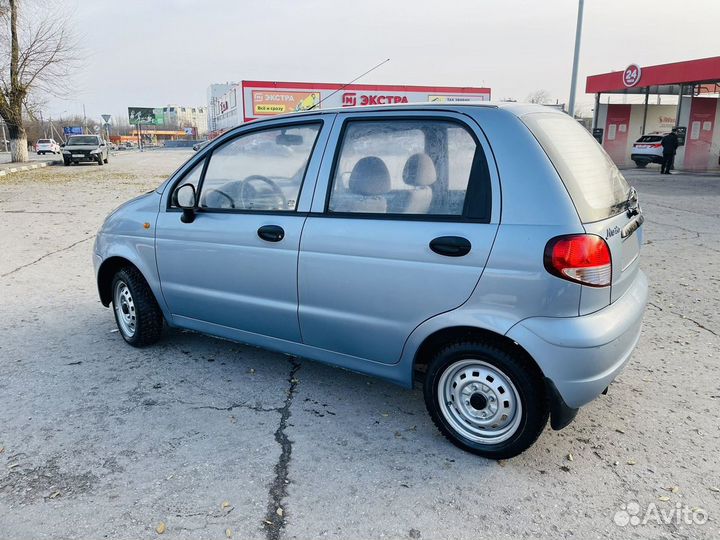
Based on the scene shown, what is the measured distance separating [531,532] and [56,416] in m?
2.76

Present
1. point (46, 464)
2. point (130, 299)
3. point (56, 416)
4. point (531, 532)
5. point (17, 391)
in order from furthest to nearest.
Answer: point (130, 299), point (17, 391), point (56, 416), point (46, 464), point (531, 532)

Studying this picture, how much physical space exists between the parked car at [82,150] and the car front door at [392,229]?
3179 centimetres

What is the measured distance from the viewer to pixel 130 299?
14.4 feet

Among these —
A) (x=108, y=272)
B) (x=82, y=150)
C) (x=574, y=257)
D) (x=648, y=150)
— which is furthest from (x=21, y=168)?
(x=648, y=150)

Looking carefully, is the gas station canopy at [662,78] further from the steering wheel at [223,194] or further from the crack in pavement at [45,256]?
the steering wheel at [223,194]

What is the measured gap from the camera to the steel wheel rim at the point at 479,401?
284cm

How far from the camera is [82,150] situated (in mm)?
30844

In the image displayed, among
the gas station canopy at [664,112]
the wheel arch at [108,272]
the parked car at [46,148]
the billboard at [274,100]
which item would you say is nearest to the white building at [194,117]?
the parked car at [46,148]

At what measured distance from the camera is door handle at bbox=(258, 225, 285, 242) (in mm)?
3367

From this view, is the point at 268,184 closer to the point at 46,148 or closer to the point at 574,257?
the point at 574,257

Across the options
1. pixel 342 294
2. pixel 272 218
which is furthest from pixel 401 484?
pixel 272 218

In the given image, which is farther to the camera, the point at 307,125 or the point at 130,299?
the point at 130,299

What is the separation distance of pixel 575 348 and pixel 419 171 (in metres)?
1.20

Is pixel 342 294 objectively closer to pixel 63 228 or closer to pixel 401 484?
pixel 401 484
